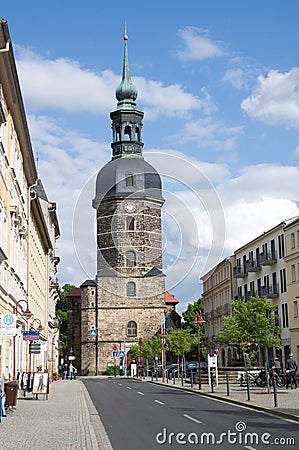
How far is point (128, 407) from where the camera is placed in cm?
2698

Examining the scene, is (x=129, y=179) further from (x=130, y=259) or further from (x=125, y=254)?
(x=130, y=259)

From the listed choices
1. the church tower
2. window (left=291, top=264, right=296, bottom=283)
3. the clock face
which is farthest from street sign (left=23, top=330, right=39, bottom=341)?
the clock face

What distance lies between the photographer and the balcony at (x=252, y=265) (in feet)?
236

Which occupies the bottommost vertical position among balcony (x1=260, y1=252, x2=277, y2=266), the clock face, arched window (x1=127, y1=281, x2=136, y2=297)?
balcony (x1=260, y1=252, x2=277, y2=266)

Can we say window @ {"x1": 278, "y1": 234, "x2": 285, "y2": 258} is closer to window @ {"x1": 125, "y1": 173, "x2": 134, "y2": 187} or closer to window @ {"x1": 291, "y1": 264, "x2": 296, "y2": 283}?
window @ {"x1": 291, "y1": 264, "x2": 296, "y2": 283}

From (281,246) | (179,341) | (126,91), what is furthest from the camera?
(126,91)

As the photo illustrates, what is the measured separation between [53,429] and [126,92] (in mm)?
103357

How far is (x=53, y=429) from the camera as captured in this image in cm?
1850

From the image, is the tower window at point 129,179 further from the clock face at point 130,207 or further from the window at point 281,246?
the window at point 281,246

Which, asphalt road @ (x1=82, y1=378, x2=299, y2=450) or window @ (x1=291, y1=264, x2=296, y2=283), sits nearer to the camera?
asphalt road @ (x1=82, y1=378, x2=299, y2=450)

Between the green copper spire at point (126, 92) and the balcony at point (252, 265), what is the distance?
1880 inches

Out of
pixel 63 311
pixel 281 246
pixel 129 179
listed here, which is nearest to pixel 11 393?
pixel 281 246

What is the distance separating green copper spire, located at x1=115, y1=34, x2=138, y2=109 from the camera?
383 feet

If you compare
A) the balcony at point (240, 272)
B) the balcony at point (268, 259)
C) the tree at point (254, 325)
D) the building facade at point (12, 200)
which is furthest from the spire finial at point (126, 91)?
the tree at point (254, 325)
